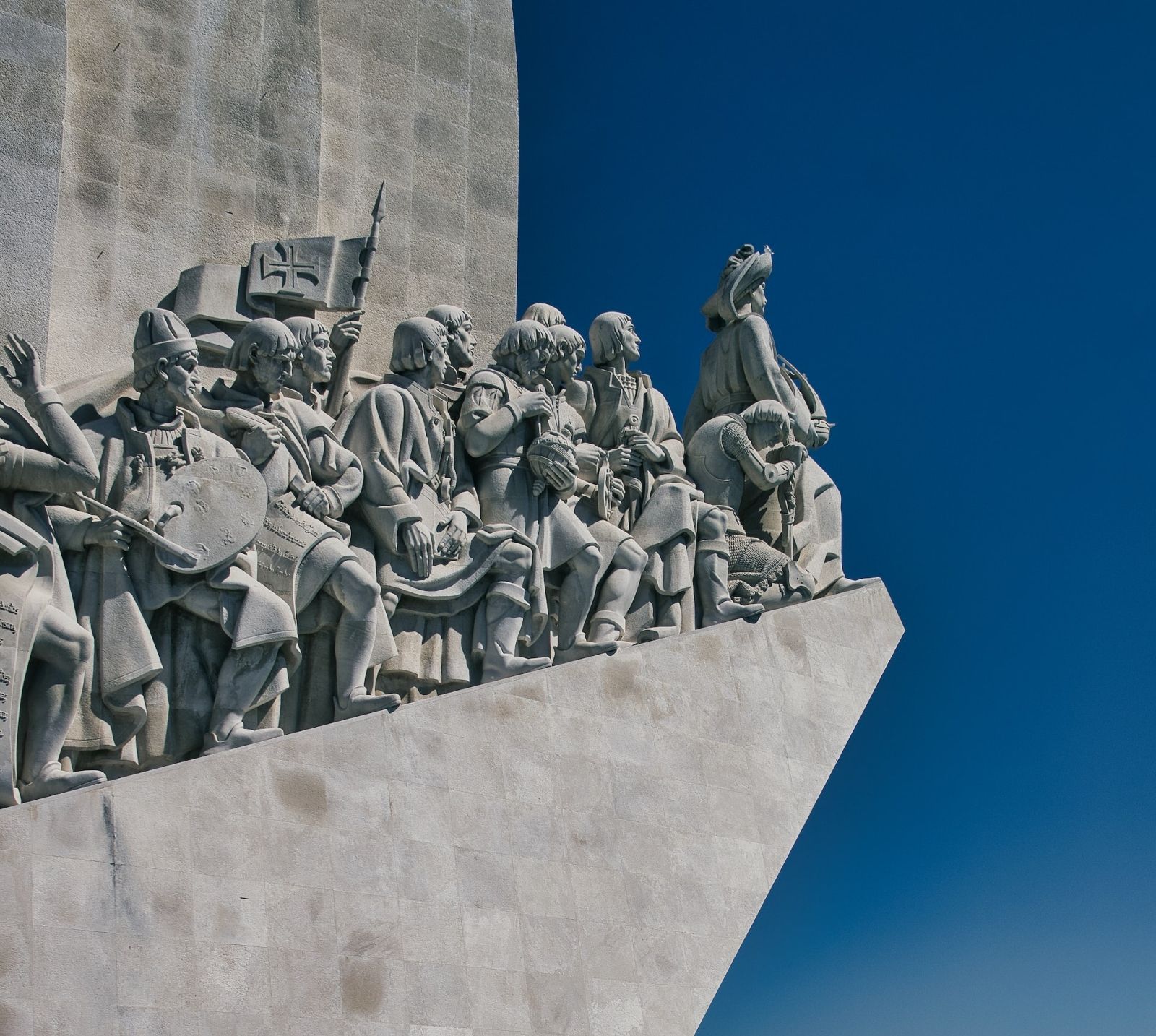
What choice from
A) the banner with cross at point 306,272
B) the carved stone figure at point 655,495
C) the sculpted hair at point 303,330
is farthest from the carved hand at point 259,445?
the carved stone figure at point 655,495

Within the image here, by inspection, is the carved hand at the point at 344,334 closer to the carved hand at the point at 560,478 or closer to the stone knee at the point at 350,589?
the carved hand at the point at 560,478

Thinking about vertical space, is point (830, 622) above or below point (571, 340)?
below

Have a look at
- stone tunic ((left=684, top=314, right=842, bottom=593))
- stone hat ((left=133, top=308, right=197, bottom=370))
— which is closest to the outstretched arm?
stone hat ((left=133, top=308, right=197, bottom=370))

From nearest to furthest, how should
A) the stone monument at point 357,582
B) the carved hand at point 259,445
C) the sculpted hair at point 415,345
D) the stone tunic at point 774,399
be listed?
the stone monument at point 357,582
the carved hand at point 259,445
the sculpted hair at point 415,345
the stone tunic at point 774,399

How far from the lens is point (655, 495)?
11812 mm

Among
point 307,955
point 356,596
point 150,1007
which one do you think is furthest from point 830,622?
point 150,1007

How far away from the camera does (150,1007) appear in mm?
8625

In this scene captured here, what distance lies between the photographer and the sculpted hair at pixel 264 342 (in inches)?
411

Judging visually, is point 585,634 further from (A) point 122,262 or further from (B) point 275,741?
(A) point 122,262

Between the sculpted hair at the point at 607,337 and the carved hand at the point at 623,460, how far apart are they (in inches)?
23.5

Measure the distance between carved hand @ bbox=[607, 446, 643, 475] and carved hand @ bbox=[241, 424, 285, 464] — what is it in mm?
2349


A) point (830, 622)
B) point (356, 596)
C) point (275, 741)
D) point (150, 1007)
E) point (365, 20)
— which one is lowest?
point (150, 1007)

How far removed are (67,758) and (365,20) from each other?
19.4 feet

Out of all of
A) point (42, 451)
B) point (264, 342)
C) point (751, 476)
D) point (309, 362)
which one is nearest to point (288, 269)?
point (309, 362)
